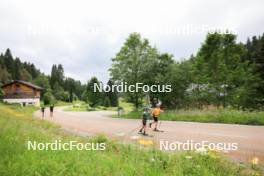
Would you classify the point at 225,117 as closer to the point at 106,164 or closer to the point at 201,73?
the point at 201,73

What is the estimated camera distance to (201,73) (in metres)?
26.1

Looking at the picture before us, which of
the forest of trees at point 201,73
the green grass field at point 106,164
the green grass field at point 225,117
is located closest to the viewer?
the green grass field at point 106,164

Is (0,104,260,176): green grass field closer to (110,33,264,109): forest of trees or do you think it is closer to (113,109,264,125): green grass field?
(113,109,264,125): green grass field

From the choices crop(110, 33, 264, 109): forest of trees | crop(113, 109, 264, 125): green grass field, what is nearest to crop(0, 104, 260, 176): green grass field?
crop(113, 109, 264, 125): green grass field

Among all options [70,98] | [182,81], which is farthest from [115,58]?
[70,98]

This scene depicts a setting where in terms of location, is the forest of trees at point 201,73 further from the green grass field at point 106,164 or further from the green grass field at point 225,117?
the green grass field at point 106,164

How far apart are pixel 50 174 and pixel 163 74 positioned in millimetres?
23152

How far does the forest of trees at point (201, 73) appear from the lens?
24.9m

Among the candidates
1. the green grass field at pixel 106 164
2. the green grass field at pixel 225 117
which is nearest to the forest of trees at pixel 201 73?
the green grass field at pixel 225 117

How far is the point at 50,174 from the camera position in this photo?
201 inches

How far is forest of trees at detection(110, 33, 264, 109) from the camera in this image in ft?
81.7

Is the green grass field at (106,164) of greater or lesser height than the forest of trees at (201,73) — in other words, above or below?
below

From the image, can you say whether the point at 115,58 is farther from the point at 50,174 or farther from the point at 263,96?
the point at 50,174

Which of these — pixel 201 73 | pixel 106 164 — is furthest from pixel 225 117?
pixel 106 164
